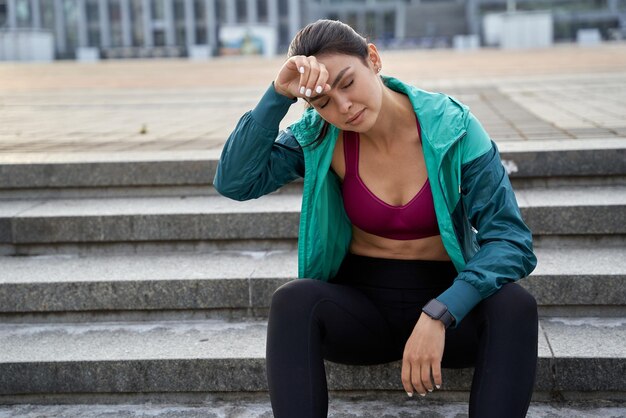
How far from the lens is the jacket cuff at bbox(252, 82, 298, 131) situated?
2.40 m

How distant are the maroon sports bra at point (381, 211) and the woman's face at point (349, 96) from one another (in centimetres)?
19

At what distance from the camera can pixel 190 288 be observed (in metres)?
3.23

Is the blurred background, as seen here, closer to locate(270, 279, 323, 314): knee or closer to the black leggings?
the black leggings

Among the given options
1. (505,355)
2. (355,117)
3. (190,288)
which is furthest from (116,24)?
(505,355)

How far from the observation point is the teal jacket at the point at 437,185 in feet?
7.14

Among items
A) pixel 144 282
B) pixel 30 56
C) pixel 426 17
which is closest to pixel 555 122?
pixel 144 282

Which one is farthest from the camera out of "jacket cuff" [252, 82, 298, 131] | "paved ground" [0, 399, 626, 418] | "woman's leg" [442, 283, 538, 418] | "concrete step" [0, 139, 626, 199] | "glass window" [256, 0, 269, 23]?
"glass window" [256, 0, 269, 23]

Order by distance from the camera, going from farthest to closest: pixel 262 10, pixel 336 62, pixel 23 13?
pixel 262 10 → pixel 23 13 → pixel 336 62

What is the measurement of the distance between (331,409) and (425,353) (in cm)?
74

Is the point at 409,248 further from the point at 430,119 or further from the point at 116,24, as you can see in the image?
the point at 116,24

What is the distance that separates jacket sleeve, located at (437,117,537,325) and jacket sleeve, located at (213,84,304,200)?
605 mm

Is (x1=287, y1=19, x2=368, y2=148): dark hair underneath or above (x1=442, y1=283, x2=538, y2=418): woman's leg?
above

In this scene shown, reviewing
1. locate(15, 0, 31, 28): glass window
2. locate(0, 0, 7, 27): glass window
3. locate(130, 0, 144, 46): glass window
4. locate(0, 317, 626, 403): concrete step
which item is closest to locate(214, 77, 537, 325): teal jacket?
locate(0, 317, 626, 403): concrete step

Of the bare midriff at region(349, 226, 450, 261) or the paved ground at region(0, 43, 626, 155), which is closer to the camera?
the bare midriff at region(349, 226, 450, 261)
